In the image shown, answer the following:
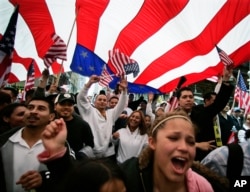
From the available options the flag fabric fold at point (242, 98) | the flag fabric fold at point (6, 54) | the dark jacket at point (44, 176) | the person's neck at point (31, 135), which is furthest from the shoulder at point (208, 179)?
the flag fabric fold at point (242, 98)

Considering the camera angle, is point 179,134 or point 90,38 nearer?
point 179,134

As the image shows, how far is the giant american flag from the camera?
5.93 metres

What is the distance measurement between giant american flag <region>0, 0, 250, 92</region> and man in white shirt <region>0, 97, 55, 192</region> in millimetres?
3559

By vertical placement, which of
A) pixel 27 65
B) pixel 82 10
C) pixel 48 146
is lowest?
pixel 48 146

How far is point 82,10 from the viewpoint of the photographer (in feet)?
23.7

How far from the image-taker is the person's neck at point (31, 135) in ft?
8.62

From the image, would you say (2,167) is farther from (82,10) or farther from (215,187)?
(82,10)

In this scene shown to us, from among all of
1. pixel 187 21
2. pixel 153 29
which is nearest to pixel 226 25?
pixel 187 21

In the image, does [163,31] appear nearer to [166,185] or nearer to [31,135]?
[31,135]

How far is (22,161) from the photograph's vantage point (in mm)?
2461

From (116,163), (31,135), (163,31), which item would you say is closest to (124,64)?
(163,31)

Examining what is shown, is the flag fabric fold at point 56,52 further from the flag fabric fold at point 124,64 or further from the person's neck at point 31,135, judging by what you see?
the person's neck at point 31,135

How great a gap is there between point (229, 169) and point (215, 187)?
148 mm

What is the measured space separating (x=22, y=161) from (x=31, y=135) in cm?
29
